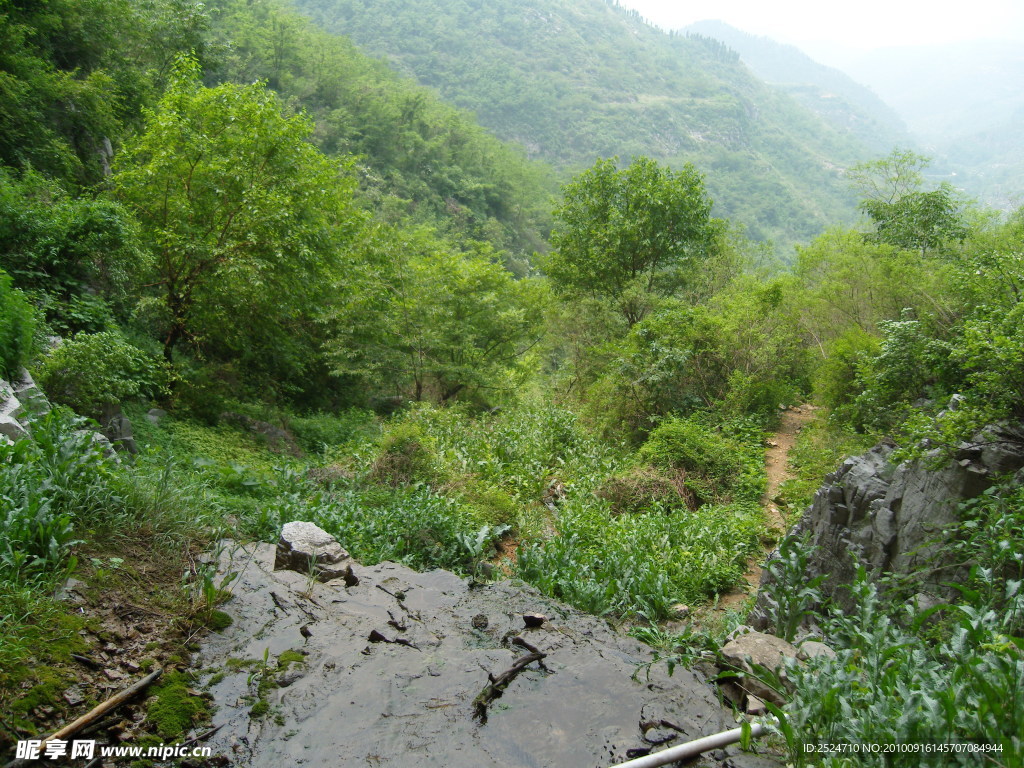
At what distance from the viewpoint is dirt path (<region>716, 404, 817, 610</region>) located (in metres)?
7.41

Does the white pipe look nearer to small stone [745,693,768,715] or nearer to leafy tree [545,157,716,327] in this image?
small stone [745,693,768,715]

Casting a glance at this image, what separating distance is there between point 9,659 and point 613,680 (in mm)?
3852

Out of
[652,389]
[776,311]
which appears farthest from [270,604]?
[776,311]

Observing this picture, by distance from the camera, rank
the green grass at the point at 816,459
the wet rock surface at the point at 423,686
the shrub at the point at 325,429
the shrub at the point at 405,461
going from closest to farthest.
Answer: the wet rock surface at the point at 423,686 < the green grass at the point at 816,459 < the shrub at the point at 405,461 < the shrub at the point at 325,429

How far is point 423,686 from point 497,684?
542 millimetres

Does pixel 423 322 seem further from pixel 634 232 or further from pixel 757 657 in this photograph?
pixel 757 657

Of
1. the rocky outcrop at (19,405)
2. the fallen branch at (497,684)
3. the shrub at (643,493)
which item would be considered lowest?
the shrub at (643,493)

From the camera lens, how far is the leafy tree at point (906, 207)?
53.2 ft

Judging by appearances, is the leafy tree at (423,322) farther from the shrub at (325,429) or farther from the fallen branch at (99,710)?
the fallen branch at (99,710)

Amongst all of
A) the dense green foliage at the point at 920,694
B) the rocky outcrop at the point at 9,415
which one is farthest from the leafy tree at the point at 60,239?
the dense green foliage at the point at 920,694

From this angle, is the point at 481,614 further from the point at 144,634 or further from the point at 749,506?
the point at 749,506

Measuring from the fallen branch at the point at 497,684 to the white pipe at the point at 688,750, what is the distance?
40.4 inches

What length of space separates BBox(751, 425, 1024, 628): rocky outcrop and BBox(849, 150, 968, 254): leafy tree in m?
13.2

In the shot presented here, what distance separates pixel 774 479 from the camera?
10.9 m
